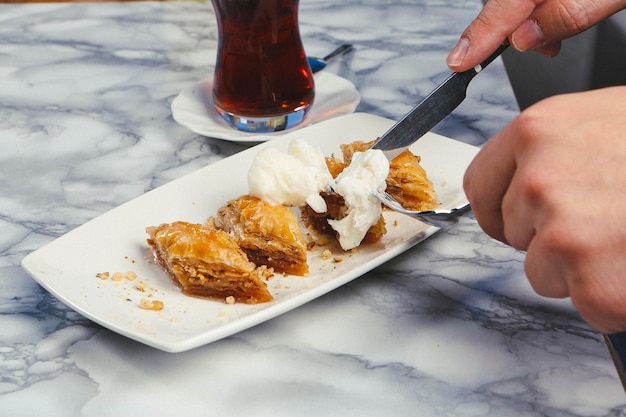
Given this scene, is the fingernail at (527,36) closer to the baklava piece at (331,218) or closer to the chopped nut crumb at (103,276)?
the baklava piece at (331,218)

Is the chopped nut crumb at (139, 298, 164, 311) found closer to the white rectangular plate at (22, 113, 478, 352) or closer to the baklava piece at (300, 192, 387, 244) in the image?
the white rectangular plate at (22, 113, 478, 352)

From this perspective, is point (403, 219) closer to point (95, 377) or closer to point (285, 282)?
point (285, 282)

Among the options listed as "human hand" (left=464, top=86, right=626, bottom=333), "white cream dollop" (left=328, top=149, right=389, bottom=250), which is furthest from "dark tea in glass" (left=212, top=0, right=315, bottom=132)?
"human hand" (left=464, top=86, right=626, bottom=333)

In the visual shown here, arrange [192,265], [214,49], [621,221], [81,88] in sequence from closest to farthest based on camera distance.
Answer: [621,221] → [192,265] → [81,88] → [214,49]

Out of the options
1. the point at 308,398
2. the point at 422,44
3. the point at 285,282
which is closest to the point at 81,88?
the point at 422,44

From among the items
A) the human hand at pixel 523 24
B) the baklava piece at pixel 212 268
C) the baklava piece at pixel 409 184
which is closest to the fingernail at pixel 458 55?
the human hand at pixel 523 24

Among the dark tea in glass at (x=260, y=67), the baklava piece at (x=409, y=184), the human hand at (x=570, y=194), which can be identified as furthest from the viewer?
the dark tea in glass at (x=260, y=67)
